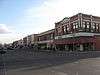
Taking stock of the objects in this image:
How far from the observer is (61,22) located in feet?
256

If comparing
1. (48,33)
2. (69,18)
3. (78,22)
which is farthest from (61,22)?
(48,33)

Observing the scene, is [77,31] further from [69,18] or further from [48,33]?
[48,33]

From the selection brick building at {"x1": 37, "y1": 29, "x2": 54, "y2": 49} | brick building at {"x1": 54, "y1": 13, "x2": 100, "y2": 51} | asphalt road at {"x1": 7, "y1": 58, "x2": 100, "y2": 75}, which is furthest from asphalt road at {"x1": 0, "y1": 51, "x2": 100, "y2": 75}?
brick building at {"x1": 37, "y1": 29, "x2": 54, "y2": 49}

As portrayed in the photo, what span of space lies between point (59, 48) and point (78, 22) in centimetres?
1813

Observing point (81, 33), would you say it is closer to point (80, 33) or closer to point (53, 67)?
point (80, 33)

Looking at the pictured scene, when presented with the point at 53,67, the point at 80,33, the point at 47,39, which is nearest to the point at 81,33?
the point at 80,33

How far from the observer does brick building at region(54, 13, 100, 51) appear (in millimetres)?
62438

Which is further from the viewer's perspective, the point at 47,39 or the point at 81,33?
the point at 47,39

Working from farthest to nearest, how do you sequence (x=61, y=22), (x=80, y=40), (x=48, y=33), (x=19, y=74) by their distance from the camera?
1. (x=48, y=33)
2. (x=61, y=22)
3. (x=80, y=40)
4. (x=19, y=74)

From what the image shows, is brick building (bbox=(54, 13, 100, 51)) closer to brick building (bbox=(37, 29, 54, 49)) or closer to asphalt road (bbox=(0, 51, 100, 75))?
brick building (bbox=(37, 29, 54, 49))

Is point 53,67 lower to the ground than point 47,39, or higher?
lower

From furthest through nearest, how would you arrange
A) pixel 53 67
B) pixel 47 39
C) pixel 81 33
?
pixel 47 39 < pixel 81 33 < pixel 53 67

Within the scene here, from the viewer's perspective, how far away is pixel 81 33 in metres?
63.0

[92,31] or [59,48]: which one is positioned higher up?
[92,31]
